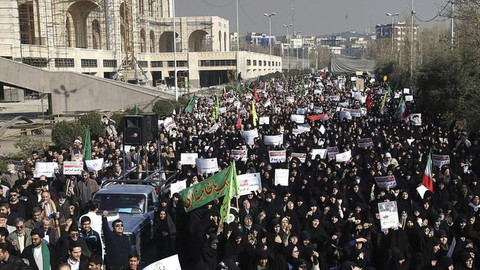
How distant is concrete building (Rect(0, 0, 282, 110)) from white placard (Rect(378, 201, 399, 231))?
97.7 ft

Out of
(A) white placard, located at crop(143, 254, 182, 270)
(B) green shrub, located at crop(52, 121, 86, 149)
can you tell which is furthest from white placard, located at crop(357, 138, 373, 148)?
(A) white placard, located at crop(143, 254, 182, 270)

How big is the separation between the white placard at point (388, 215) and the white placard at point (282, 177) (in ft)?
11.8

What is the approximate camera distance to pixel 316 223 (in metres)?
9.63

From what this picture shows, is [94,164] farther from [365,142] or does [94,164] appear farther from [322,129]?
[322,129]

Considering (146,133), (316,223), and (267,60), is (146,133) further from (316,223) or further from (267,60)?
(267,60)

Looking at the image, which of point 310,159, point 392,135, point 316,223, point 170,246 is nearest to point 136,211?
point 170,246

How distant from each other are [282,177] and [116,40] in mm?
51924

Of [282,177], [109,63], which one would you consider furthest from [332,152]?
[109,63]

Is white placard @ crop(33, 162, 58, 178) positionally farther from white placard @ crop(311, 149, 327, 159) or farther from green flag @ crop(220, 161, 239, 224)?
white placard @ crop(311, 149, 327, 159)

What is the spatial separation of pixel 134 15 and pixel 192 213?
5445 cm

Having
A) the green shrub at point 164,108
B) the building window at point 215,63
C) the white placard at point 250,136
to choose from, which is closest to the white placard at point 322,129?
the white placard at point 250,136

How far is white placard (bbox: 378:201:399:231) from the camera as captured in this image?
9875 millimetres

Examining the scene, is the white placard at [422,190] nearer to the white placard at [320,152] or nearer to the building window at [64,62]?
the white placard at [320,152]

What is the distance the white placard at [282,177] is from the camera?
522 inches
